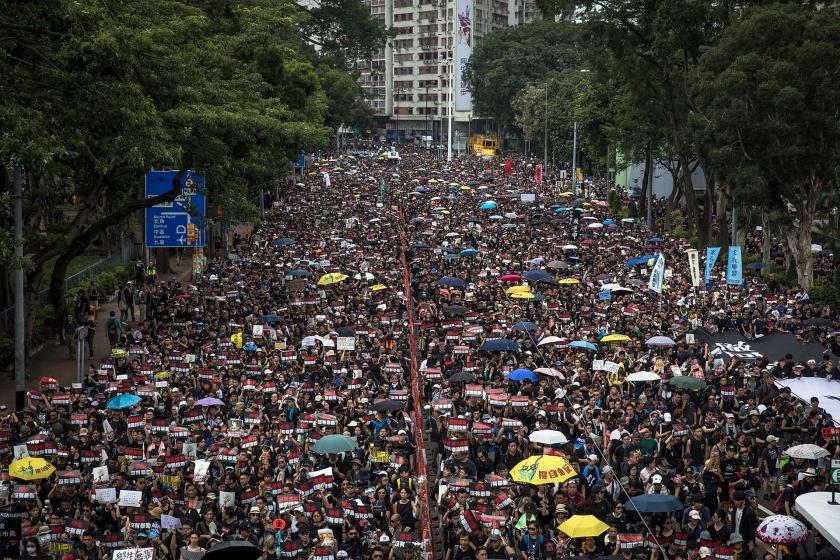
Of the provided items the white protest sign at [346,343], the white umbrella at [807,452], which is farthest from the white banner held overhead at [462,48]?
the white umbrella at [807,452]

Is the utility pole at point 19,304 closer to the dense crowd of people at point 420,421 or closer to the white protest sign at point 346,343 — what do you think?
the dense crowd of people at point 420,421

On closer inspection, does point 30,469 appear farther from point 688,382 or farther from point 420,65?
point 420,65

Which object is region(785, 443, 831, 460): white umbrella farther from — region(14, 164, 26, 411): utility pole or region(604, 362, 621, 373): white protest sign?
region(14, 164, 26, 411): utility pole

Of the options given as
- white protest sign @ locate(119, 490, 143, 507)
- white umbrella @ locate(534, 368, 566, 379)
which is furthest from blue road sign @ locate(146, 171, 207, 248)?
white protest sign @ locate(119, 490, 143, 507)

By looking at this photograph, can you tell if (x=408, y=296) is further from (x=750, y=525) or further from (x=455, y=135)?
(x=455, y=135)

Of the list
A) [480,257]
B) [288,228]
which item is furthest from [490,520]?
[288,228]
